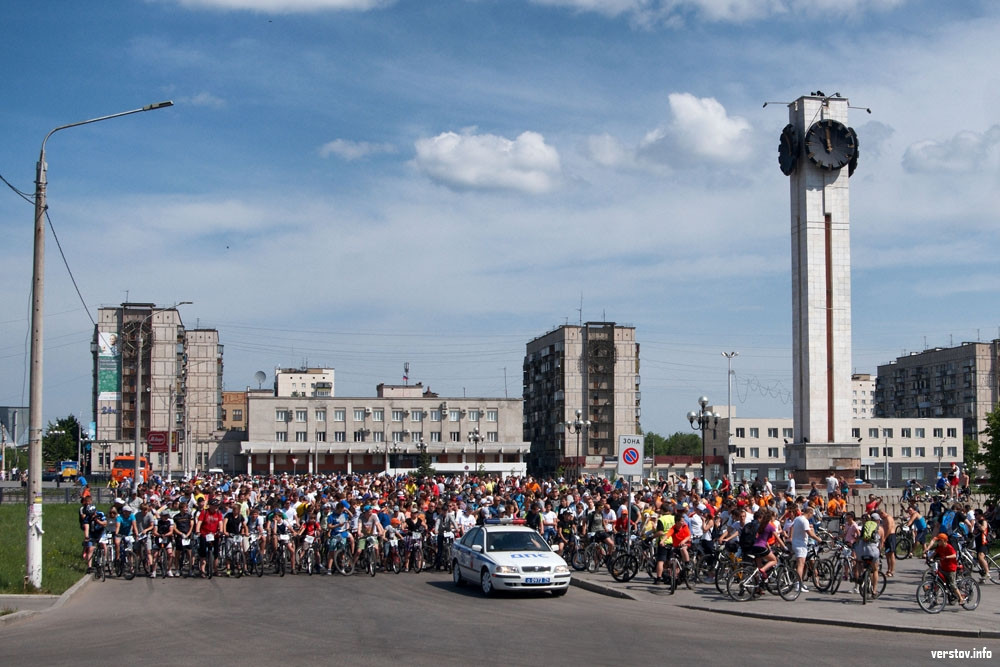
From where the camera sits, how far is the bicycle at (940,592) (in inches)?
637

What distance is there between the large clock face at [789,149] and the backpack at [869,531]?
3585 cm

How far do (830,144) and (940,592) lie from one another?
3865 centimetres

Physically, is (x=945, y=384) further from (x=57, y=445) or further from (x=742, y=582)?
(x=742, y=582)

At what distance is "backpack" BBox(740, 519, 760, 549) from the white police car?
3.21m

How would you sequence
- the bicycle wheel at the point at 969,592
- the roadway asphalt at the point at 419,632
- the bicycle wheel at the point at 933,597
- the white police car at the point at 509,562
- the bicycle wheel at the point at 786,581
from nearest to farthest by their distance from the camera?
the roadway asphalt at the point at 419,632 < the bicycle wheel at the point at 933,597 < the bicycle wheel at the point at 969,592 < the bicycle wheel at the point at 786,581 < the white police car at the point at 509,562

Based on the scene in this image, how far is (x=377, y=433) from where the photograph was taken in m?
118

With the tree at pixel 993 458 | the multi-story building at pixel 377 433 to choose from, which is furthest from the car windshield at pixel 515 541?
the multi-story building at pixel 377 433

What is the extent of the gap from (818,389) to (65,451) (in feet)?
375

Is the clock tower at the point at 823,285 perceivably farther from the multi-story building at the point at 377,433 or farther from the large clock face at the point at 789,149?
the multi-story building at the point at 377,433

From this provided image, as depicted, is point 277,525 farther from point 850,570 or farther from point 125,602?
point 850,570

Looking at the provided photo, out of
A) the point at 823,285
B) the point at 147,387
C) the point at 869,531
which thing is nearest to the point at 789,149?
the point at 823,285

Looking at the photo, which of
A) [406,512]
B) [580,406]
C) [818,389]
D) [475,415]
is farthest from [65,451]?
[406,512]

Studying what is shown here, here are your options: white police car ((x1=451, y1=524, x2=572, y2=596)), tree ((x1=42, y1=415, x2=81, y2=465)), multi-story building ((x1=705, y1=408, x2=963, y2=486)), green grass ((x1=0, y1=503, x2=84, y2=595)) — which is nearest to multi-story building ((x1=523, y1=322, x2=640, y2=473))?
multi-story building ((x1=705, y1=408, x2=963, y2=486))

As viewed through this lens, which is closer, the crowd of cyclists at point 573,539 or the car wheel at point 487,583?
the crowd of cyclists at point 573,539
